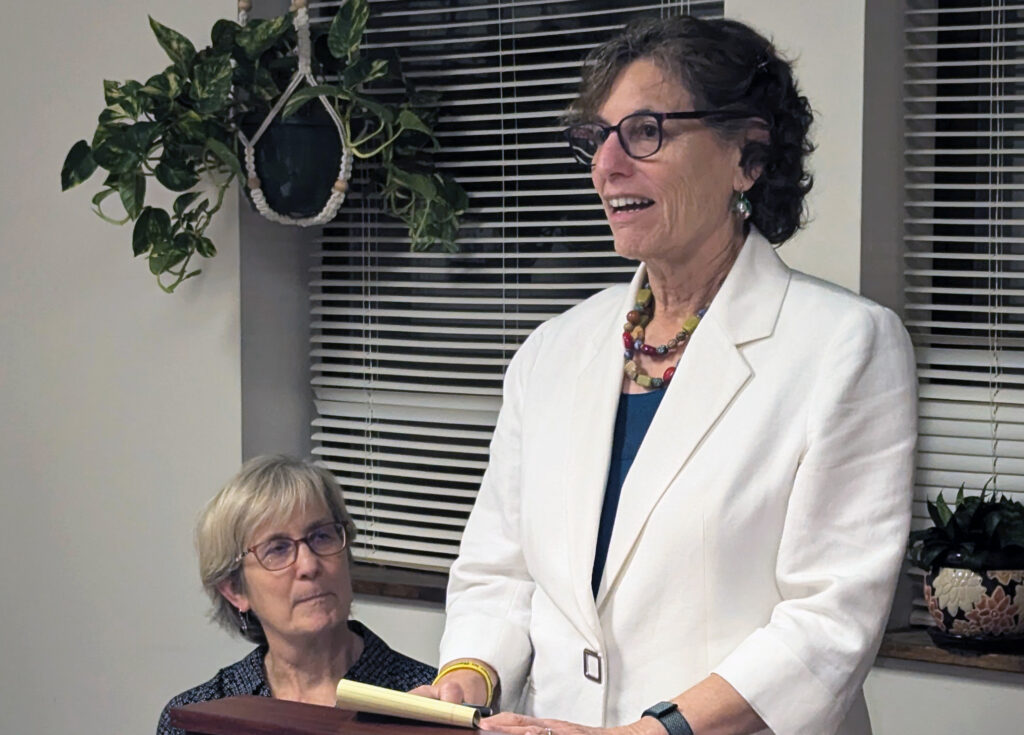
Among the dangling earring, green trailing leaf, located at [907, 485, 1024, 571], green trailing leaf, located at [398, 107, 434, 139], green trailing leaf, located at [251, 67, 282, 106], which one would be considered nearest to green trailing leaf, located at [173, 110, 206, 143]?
green trailing leaf, located at [251, 67, 282, 106]

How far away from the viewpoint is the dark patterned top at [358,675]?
87.4 inches

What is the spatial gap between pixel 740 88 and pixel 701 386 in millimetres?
345

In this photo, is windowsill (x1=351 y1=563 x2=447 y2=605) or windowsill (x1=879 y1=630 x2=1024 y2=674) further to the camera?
windowsill (x1=351 y1=563 x2=447 y2=605)

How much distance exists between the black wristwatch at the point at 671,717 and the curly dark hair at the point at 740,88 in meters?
0.60

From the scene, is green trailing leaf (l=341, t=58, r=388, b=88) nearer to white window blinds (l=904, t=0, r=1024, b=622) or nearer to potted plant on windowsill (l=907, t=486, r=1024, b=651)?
white window blinds (l=904, t=0, r=1024, b=622)

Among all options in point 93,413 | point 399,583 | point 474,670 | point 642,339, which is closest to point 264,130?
point 93,413

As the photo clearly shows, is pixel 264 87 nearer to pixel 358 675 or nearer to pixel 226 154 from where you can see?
pixel 226 154

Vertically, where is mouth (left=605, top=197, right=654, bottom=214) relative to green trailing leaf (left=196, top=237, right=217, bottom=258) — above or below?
above

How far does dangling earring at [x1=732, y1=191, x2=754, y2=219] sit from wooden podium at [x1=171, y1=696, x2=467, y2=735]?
72 centimetres

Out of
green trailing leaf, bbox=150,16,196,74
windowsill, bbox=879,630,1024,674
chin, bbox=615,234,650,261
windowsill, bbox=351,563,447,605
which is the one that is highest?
green trailing leaf, bbox=150,16,196,74

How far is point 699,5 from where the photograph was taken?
9.07ft

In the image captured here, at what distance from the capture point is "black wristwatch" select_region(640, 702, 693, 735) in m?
1.42

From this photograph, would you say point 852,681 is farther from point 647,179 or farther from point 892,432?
point 647,179

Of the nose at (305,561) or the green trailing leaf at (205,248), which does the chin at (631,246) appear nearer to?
the nose at (305,561)
